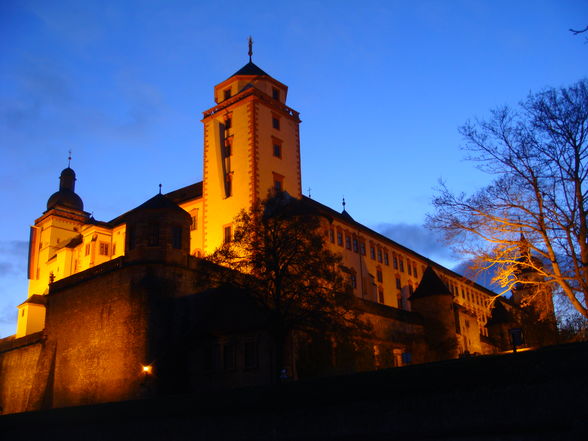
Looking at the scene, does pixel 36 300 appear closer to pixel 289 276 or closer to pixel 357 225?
pixel 357 225

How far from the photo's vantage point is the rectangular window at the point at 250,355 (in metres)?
34.2

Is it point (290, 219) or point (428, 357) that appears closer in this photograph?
point (290, 219)

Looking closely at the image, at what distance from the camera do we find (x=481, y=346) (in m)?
62.8

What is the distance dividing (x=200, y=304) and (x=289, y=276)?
31.9 feet

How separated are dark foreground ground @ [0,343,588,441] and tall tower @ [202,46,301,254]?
89.5ft

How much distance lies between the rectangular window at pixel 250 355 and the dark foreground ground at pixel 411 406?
9.94 m

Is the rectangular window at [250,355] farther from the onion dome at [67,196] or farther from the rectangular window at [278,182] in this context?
the onion dome at [67,196]

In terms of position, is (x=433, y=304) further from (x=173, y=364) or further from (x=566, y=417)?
(x=566, y=417)

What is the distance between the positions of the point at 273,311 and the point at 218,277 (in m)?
3.83

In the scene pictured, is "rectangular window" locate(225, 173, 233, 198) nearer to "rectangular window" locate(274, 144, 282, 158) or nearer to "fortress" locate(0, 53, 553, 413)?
"fortress" locate(0, 53, 553, 413)

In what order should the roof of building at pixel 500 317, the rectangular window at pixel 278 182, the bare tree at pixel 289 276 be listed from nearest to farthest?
the bare tree at pixel 289 276, the rectangular window at pixel 278 182, the roof of building at pixel 500 317

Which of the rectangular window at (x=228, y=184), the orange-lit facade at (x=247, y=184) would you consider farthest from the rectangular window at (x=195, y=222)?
the rectangular window at (x=228, y=184)

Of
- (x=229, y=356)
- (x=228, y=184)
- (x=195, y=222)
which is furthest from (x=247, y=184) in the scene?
(x=229, y=356)

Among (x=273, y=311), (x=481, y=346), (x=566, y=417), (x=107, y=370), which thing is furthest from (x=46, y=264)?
(x=566, y=417)
